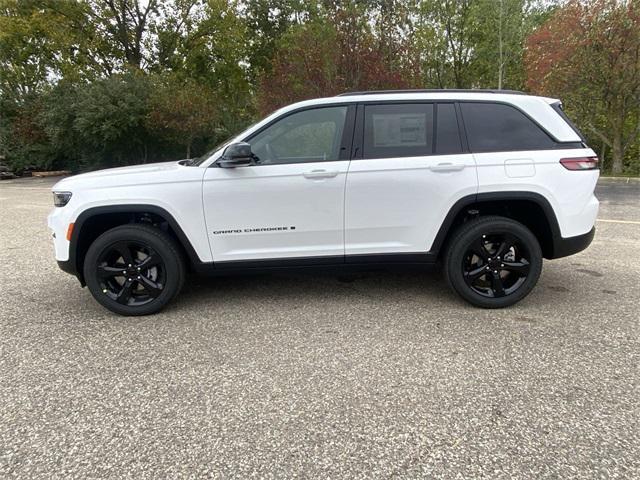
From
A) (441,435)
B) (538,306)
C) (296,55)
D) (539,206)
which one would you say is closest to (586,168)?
(539,206)

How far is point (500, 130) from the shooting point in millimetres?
3709

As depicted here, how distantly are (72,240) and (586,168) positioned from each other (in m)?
4.24

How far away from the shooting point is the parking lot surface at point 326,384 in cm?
209

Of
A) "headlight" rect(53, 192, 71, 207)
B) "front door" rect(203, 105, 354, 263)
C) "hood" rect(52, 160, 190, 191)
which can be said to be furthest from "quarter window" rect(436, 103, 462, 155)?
"headlight" rect(53, 192, 71, 207)

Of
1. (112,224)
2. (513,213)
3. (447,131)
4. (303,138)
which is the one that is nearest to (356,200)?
(303,138)

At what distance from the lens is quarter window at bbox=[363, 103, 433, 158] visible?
3686mm

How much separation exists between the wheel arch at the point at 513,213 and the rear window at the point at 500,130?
0.40 meters

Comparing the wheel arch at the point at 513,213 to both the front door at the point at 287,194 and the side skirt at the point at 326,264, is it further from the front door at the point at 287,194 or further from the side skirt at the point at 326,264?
the front door at the point at 287,194

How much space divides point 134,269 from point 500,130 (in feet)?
10.8

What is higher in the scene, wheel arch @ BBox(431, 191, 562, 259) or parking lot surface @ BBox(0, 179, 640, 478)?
wheel arch @ BBox(431, 191, 562, 259)

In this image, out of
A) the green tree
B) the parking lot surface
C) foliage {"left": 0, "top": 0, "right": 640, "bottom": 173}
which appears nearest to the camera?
the parking lot surface

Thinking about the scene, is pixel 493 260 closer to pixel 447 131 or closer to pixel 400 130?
pixel 447 131

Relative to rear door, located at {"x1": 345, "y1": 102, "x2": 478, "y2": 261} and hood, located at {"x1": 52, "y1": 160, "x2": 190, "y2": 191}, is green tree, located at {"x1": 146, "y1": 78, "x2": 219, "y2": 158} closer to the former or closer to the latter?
A: hood, located at {"x1": 52, "y1": 160, "x2": 190, "y2": 191}

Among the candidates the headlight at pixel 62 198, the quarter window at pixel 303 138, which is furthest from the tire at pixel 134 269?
the quarter window at pixel 303 138
